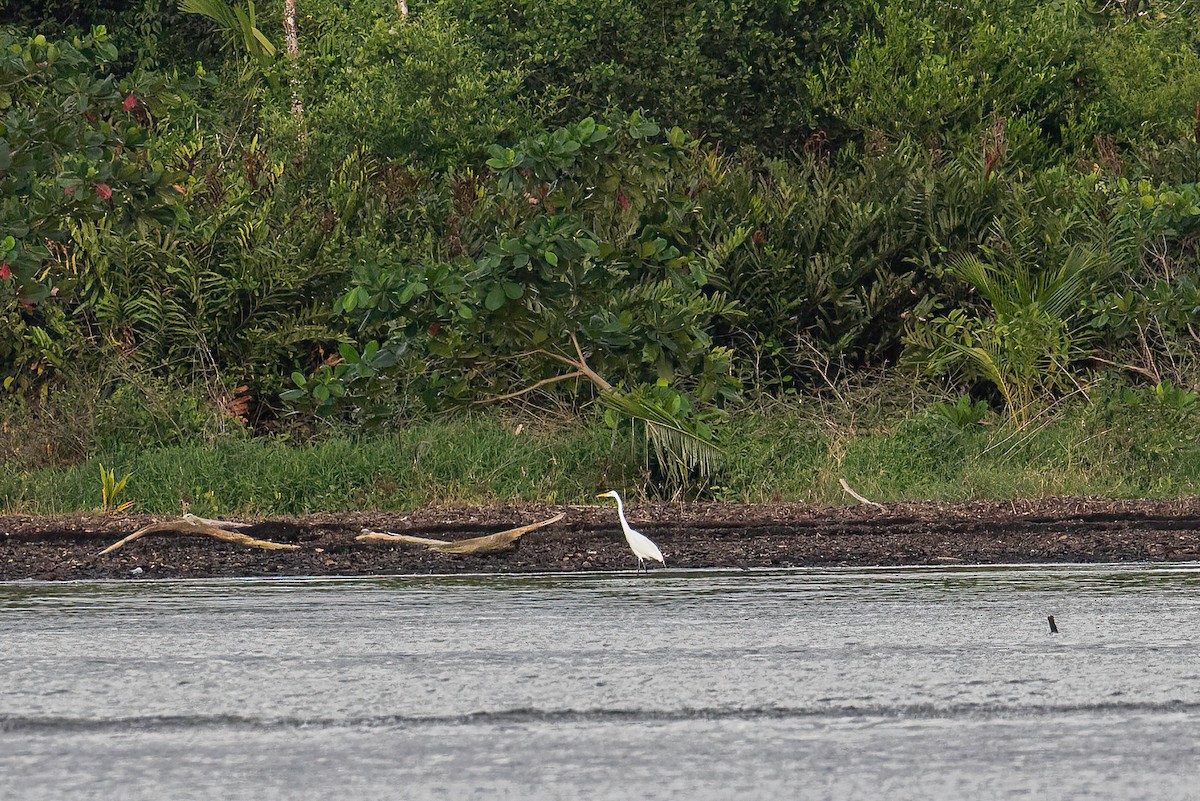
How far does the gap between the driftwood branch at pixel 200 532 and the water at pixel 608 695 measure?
230cm

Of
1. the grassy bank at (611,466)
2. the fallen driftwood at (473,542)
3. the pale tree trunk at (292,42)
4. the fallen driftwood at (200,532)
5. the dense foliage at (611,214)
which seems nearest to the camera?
the fallen driftwood at (473,542)

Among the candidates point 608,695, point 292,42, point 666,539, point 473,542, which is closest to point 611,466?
point 666,539

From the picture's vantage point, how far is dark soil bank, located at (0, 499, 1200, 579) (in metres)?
10.5

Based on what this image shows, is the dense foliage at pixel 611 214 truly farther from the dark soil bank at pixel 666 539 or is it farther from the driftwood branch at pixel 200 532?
the driftwood branch at pixel 200 532

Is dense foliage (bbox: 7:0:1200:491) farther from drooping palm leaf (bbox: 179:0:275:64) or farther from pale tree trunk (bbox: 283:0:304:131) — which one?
pale tree trunk (bbox: 283:0:304:131)

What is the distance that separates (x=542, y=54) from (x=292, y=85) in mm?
4768

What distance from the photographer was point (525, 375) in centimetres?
1605

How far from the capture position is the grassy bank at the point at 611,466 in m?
14.2

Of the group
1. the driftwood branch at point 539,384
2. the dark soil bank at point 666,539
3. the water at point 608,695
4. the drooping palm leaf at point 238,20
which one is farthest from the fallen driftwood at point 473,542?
the drooping palm leaf at point 238,20

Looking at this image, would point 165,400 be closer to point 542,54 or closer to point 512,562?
point 512,562

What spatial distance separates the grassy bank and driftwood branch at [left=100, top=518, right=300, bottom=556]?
2551 mm

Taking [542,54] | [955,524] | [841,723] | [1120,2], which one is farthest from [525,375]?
[1120,2]

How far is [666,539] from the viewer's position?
11625 millimetres

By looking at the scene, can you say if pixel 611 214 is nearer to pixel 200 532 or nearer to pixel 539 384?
pixel 539 384
